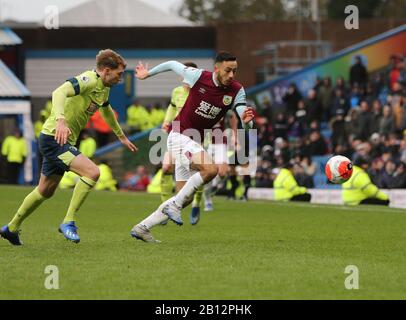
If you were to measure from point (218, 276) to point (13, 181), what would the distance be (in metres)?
26.0

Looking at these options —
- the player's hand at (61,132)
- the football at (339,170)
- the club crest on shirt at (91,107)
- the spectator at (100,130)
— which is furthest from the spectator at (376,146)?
the player's hand at (61,132)

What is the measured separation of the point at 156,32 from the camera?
150 feet

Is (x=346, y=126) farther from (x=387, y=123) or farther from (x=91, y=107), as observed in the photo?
(x=91, y=107)

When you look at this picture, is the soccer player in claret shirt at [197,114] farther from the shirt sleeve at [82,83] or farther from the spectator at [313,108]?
the spectator at [313,108]

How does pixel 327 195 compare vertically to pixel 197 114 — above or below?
below

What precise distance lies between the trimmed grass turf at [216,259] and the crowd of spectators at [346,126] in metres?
7.96

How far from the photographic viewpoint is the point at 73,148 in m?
12.3

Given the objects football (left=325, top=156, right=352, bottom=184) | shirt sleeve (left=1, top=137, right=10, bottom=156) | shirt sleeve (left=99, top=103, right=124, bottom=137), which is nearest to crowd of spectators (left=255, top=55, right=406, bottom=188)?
football (left=325, top=156, right=352, bottom=184)

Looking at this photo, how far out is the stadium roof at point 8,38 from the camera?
39.7 metres

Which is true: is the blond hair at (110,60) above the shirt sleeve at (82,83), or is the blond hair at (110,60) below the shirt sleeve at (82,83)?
above

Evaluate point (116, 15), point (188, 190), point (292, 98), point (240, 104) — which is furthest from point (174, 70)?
point (116, 15)

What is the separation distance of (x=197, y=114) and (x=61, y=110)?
7.12 feet

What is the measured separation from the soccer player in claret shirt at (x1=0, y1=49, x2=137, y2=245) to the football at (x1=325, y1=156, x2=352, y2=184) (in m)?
4.97
